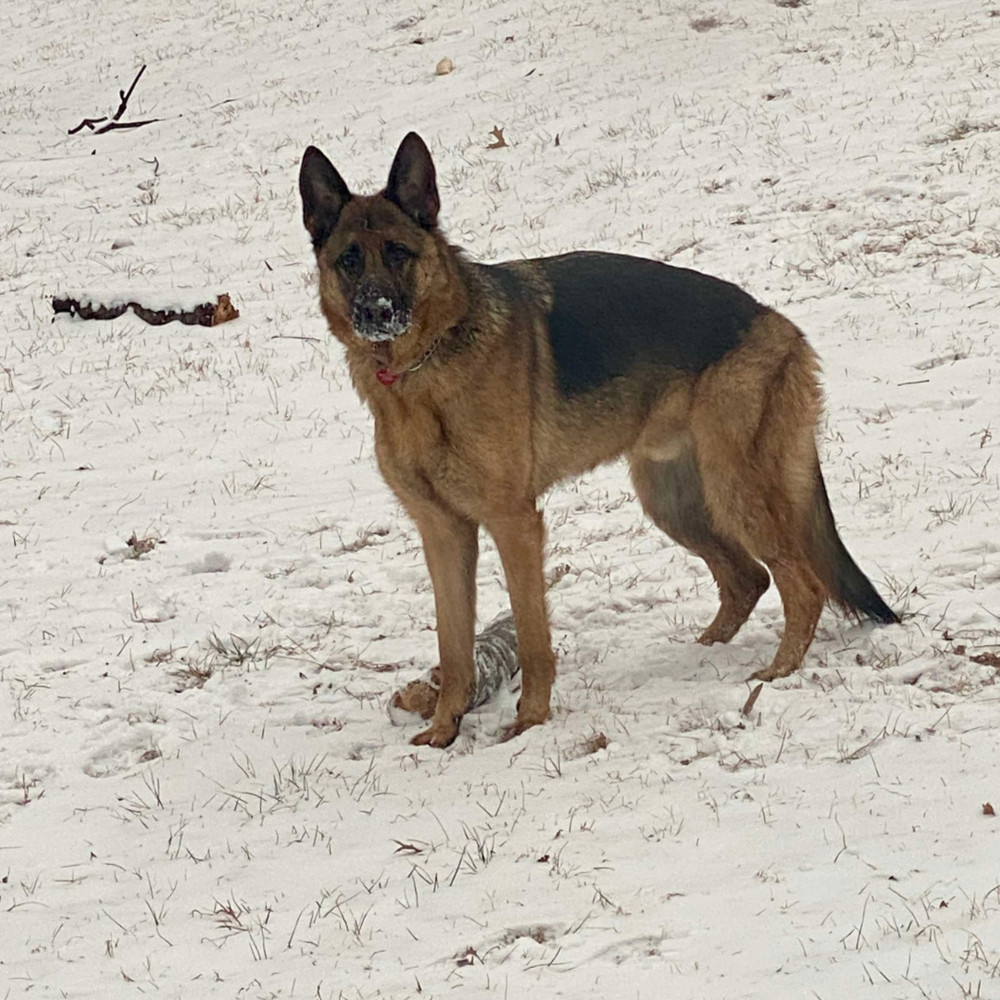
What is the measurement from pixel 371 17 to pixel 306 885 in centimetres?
2127

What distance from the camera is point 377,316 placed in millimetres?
4984

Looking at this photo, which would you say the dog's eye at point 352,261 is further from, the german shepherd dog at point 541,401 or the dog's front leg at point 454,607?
the dog's front leg at point 454,607

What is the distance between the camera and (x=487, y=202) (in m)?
14.9

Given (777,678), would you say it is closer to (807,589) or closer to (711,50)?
(807,589)

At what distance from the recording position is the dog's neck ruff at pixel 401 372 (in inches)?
205

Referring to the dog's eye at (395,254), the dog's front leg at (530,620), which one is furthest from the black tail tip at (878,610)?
the dog's eye at (395,254)

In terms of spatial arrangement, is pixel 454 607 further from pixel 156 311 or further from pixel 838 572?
pixel 156 311

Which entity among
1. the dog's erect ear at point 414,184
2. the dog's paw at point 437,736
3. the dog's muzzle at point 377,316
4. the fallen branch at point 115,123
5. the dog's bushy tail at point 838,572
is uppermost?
the dog's erect ear at point 414,184

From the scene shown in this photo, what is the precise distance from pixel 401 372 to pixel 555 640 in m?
1.75

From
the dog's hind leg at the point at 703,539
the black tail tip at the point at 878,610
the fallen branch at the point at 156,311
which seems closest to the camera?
the black tail tip at the point at 878,610

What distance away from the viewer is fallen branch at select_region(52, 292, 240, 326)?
12.2m

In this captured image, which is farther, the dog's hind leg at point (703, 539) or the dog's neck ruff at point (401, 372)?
the dog's hind leg at point (703, 539)

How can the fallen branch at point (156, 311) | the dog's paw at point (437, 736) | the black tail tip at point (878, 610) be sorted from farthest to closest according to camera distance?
the fallen branch at point (156, 311), the black tail tip at point (878, 610), the dog's paw at point (437, 736)

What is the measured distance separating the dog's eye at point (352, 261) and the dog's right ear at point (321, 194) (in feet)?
0.69
